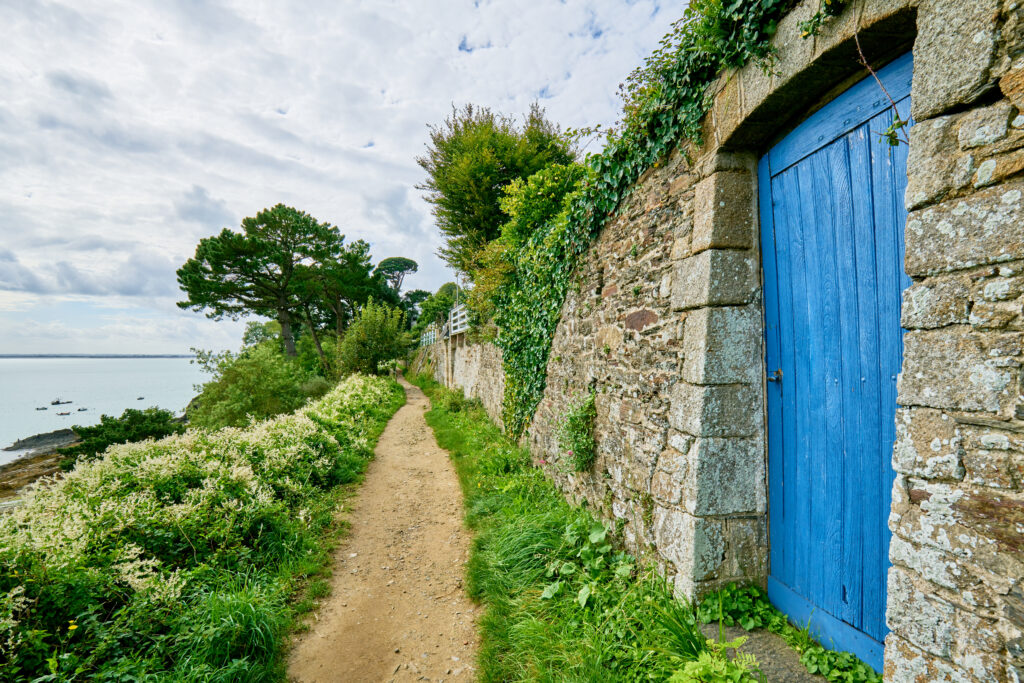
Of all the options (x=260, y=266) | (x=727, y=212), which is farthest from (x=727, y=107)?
(x=260, y=266)

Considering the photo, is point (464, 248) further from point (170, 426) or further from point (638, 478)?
point (638, 478)

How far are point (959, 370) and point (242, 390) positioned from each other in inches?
520

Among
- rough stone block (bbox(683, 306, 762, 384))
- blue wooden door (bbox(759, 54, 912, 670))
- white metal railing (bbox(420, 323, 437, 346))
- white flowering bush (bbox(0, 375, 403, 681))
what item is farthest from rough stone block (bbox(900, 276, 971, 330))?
white metal railing (bbox(420, 323, 437, 346))

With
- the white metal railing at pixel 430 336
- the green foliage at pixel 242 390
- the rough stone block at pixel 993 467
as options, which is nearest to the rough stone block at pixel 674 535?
the rough stone block at pixel 993 467

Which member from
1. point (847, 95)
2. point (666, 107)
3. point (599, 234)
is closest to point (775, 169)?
point (847, 95)

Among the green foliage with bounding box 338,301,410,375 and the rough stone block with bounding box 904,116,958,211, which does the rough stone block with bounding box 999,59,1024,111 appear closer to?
the rough stone block with bounding box 904,116,958,211

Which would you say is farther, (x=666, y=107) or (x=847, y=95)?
(x=666, y=107)

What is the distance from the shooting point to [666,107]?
2.98m

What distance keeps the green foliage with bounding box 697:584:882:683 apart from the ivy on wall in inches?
111

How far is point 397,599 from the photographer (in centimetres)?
378

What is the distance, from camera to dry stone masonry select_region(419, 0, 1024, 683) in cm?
129

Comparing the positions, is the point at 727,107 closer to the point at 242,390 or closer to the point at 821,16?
the point at 821,16

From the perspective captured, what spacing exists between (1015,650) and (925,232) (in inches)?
50.4

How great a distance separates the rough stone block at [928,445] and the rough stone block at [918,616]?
15.0 inches
